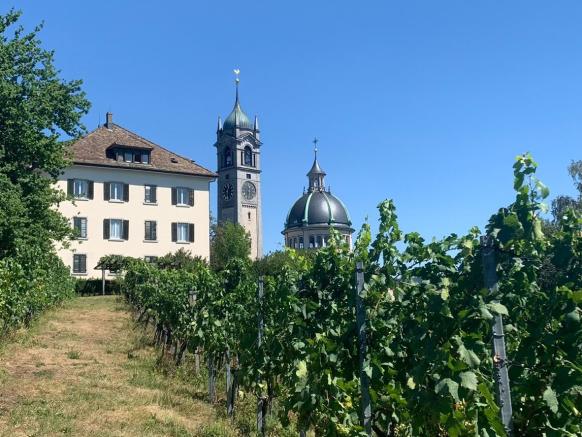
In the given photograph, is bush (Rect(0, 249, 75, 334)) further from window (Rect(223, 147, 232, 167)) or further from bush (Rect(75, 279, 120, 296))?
window (Rect(223, 147, 232, 167))

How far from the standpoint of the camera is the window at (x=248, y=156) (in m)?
90.1

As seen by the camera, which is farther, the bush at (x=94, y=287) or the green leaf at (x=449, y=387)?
the bush at (x=94, y=287)

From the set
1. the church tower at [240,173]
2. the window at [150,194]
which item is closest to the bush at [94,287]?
the window at [150,194]

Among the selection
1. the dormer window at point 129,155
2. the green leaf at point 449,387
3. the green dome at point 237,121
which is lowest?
the green leaf at point 449,387

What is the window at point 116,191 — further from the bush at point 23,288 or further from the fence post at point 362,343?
the fence post at point 362,343

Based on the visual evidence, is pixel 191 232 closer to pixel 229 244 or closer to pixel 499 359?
pixel 229 244

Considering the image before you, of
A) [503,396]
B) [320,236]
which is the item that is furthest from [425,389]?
[320,236]

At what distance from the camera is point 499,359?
3.46m

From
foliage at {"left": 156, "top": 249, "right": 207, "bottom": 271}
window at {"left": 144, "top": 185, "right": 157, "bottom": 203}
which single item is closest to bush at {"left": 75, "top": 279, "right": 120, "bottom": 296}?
foliage at {"left": 156, "top": 249, "right": 207, "bottom": 271}

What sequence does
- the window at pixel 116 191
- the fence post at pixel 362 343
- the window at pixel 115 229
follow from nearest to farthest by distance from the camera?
the fence post at pixel 362 343, the window at pixel 115 229, the window at pixel 116 191

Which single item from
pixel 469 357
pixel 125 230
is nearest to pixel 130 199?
pixel 125 230

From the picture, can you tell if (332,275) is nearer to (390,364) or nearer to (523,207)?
(390,364)

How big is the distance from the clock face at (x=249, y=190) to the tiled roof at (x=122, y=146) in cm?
3927

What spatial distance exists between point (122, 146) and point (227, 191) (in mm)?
44836
